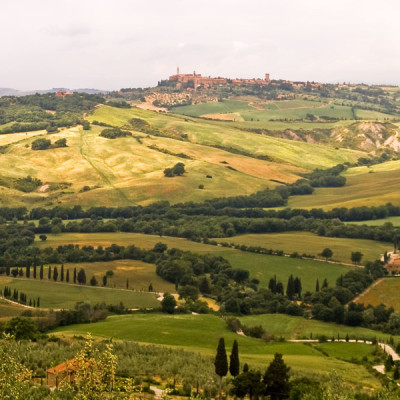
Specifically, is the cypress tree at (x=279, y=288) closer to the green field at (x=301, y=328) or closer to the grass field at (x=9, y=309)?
the green field at (x=301, y=328)

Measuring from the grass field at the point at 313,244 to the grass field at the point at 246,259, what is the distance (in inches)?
304

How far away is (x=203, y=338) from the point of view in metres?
104

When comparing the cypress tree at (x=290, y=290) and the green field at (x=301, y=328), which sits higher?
the cypress tree at (x=290, y=290)

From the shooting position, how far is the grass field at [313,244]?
16400cm

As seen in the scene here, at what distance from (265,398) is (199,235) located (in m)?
116

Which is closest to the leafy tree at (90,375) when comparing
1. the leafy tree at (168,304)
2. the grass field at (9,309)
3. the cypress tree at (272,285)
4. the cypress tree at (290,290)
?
the grass field at (9,309)

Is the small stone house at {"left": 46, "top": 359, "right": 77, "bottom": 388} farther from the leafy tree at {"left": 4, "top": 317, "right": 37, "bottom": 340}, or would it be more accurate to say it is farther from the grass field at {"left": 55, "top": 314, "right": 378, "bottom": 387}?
the grass field at {"left": 55, "top": 314, "right": 378, "bottom": 387}

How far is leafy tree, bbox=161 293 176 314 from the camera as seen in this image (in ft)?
405

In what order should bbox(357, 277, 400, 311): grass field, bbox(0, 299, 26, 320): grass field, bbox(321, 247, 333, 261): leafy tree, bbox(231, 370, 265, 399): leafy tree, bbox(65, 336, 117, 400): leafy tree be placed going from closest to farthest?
1. bbox(65, 336, 117, 400): leafy tree
2. bbox(231, 370, 265, 399): leafy tree
3. bbox(0, 299, 26, 320): grass field
4. bbox(357, 277, 400, 311): grass field
5. bbox(321, 247, 333, 261): leafy tree

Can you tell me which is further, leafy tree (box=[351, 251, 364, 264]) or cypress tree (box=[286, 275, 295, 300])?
leafy tree (box=[351, 251, 364, 264])

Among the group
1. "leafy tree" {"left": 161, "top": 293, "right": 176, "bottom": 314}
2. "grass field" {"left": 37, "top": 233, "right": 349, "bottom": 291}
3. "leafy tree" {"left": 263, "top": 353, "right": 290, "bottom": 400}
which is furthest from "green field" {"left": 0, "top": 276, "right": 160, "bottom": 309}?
"leafy tree" {"left": 263, "top": 353, "right": 290, "bottom": 400}

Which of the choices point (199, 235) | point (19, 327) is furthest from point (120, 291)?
point (199, 235)

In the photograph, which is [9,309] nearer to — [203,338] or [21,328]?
[21,328]

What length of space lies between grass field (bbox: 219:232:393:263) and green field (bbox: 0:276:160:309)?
163 ft
